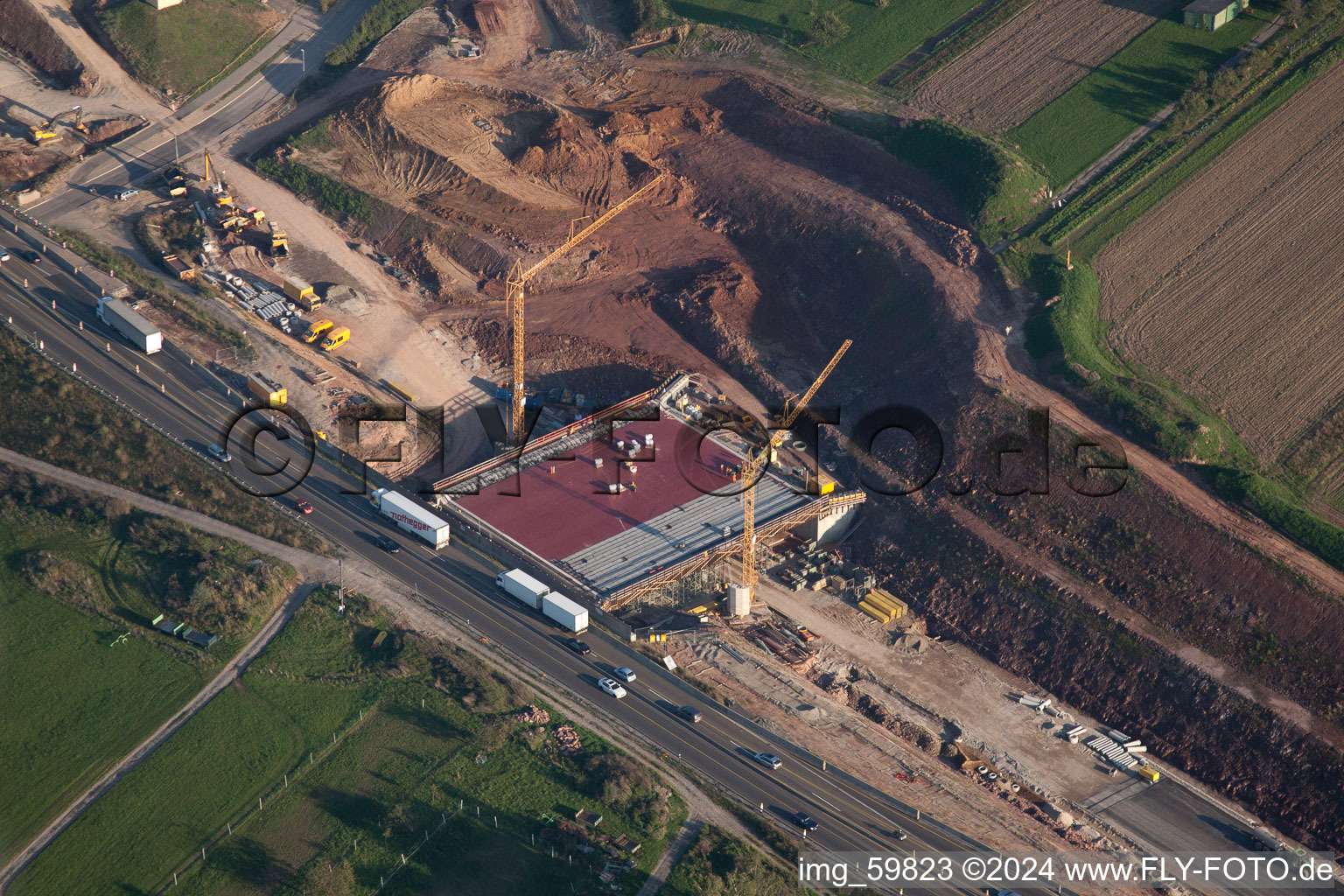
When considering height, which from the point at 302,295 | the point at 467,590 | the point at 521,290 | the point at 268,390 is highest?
the point at 521,290

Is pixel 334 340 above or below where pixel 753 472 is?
below

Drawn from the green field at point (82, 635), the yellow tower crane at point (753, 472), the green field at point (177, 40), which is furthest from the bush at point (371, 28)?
the yellow tower crane at point (753, 472)

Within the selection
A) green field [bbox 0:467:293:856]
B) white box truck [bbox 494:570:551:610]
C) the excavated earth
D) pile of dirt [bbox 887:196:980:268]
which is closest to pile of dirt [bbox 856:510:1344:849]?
the excavated earth

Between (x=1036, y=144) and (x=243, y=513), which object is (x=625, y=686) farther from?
(x=1036, y=144)

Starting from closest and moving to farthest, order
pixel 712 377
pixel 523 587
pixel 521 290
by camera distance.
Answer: pixel 523 587 → pixel 521 290 → pixel 712 377

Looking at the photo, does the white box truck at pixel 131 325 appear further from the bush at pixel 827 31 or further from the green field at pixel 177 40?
the bush at pixel 827 31

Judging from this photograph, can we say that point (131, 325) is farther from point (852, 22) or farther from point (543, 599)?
point (852, 22)

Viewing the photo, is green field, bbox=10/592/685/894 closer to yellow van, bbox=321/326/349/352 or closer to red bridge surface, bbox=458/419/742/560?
red bridge surface, bbox=458/419/742/560

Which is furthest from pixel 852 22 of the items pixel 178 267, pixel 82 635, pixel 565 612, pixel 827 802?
pixel 82 635
